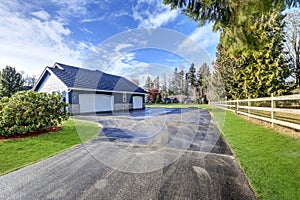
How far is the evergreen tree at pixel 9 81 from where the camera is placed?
24312 mm

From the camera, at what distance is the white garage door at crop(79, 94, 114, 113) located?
1490 centimetres

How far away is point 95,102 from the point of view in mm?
15766

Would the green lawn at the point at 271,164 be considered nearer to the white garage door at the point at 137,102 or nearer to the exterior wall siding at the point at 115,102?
the exterior wall siding at the point at 115,102

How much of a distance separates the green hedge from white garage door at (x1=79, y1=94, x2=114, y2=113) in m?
7.26

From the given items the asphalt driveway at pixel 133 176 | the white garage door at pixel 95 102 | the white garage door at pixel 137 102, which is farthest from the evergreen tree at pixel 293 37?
the white garage door at pixel 95 102

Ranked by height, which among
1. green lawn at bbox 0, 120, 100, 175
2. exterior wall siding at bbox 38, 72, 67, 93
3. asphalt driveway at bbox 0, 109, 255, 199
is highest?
exterior wall siding at bbox 38, 72, 67, 93

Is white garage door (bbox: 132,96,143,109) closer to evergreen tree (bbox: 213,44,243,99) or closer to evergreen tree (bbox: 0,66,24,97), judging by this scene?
evergreen tree (bbox: 213,44,243,99)

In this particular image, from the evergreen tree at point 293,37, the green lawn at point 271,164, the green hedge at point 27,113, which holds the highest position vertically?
the evergreen tree at point 293,37

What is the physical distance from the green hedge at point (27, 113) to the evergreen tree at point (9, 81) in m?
23.2

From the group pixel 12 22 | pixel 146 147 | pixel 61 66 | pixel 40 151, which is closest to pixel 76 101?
pixel 61 66

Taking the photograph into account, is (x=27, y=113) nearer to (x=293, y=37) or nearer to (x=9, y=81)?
(x=293, y=37)

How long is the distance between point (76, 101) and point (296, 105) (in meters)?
14.8

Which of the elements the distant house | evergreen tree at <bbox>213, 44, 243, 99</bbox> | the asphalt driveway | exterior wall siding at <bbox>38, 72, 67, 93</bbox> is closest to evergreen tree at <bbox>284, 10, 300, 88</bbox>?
evergreen tree at <bbox>213, 44, 243, 99</bbox>

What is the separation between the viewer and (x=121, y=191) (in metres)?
2.39
